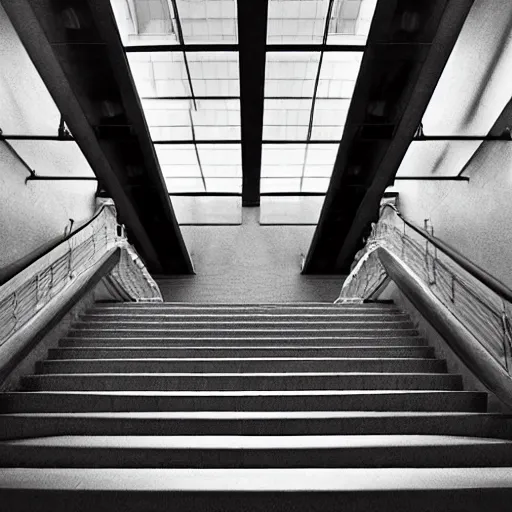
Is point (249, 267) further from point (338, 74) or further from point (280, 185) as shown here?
point (338, 74)

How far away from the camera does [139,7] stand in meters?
6.48

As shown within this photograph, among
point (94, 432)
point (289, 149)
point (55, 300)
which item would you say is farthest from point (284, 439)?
point (289, 149)

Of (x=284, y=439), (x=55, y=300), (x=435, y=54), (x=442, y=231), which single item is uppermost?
(x=435, y=54)

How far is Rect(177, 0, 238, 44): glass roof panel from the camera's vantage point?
6617mm

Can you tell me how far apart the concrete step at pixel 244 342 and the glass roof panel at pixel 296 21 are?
403 cm

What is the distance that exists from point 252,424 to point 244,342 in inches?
70.4

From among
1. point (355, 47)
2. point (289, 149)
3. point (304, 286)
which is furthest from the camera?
point (304, 286)

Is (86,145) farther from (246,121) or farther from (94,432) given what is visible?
(94,432)

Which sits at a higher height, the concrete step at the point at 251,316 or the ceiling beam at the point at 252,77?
the ceiling beam at the point at 252,77

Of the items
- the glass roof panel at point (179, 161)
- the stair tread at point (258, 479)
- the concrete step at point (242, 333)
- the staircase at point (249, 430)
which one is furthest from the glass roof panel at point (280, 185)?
the stair tread at point (258, 479)

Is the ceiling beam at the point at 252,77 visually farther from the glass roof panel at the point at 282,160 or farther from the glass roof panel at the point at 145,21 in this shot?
the glass roof panel at the point at 145,21

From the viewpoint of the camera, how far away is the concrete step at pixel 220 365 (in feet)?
13.2

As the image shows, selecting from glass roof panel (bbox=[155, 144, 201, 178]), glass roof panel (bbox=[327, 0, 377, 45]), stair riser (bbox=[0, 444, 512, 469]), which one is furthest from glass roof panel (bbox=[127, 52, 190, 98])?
stair riser (bbox=[0, 444, 512, 469])

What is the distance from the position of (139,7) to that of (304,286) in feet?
30.7
